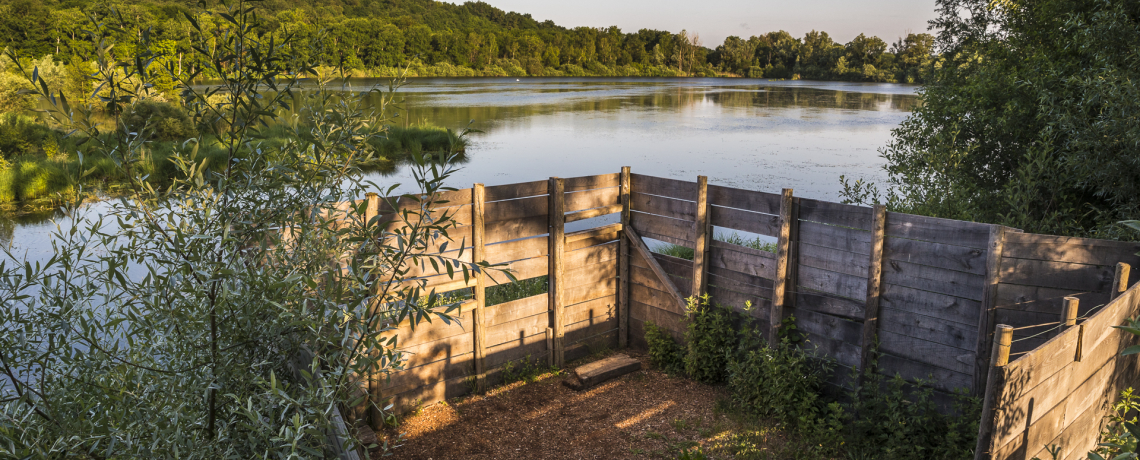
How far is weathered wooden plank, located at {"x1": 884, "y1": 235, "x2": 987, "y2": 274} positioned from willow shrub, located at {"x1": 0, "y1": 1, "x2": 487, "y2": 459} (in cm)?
406

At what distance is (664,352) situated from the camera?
6.56m

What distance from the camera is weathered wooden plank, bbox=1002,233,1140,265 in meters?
4.33

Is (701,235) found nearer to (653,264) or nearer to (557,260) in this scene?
(653,264)

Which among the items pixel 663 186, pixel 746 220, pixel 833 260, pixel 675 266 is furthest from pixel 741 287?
pixel 663 186

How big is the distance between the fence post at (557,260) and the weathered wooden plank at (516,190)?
110 millimetres

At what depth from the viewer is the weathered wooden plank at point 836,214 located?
5.16 metres

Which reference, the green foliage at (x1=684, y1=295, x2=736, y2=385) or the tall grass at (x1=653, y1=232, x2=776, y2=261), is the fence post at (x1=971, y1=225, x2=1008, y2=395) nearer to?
the green foliage at (x1=684, y1=295, x2=736, y2=385)

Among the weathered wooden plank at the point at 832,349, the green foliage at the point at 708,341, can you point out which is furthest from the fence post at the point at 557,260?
the weathered wooden plank at the point at 832,349

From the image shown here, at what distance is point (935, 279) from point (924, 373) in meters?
0.75

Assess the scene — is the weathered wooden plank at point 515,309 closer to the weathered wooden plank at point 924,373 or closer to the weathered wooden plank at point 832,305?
the weathered wooden plank at point 832,305

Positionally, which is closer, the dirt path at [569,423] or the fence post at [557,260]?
the dirt path at [569,423]

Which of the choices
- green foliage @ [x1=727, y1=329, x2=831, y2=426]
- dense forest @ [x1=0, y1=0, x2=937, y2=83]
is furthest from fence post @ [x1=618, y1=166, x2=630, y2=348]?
dense forest @ [x1=0, y1=0, x2=937, y2=83]

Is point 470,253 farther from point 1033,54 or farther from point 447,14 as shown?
point 447,14

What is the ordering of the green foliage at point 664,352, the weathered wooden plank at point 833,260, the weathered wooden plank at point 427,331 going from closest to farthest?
the weathered wooden plank at point 833,260
the weathered wooden plank at point 427,331
the green foliage at point 664,352
